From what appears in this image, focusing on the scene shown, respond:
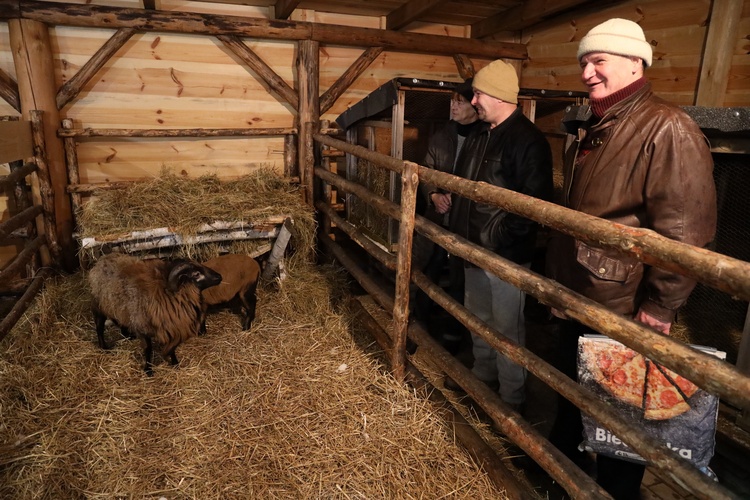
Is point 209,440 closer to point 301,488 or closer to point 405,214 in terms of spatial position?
point 301,488

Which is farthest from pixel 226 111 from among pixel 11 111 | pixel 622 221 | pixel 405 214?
pixel 622 221

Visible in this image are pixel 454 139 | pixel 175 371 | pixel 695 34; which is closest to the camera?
pixel 175 371

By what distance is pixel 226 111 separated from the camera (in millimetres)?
5961

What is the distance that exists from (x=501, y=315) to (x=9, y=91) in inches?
202

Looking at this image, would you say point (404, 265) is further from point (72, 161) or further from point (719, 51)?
point (72, 161)

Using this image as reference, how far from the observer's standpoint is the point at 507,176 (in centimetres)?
314

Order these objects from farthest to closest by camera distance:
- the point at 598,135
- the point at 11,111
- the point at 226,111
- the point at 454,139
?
the point at 226,111, the point at 11,111, the point at 454,139, the point at 598,135

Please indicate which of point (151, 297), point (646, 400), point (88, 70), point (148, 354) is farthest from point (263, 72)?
point (646, 400)

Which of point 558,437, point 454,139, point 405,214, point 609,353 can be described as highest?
point 454,139

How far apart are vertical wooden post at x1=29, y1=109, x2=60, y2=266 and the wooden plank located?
0.22 feet

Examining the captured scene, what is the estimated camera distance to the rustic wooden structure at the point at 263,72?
471 cm

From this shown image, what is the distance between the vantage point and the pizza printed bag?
1.86m

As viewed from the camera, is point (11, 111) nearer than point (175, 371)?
No

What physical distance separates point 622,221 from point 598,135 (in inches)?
16.0
